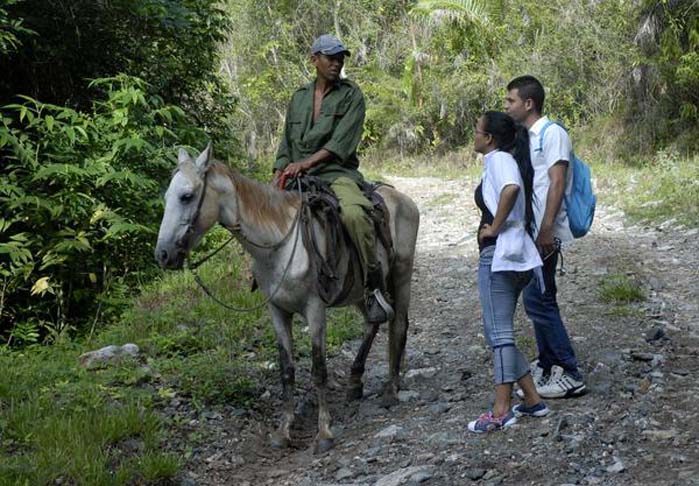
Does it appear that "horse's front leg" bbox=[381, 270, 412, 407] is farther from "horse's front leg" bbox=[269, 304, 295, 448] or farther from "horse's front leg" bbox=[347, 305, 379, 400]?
"horse's front leg" bbox=[269, 304, 295, 448]

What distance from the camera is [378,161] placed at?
29266mm

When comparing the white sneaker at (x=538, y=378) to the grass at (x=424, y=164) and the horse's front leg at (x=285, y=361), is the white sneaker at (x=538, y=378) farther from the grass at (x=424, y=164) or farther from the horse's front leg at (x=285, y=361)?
the grass at (x=424, y=164)

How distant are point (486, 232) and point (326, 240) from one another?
1.24 m

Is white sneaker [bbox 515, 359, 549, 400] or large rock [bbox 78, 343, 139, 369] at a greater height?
large rock [bbox 78, 343, 139, 369]


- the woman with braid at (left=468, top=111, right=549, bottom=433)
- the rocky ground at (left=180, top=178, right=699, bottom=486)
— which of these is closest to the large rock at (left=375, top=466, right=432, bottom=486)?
the rocky ground at (left=180, top=178, right=699, bottom=486)

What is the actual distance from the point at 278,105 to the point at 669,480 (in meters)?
29.4

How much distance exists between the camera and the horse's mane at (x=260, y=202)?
17.3 ft

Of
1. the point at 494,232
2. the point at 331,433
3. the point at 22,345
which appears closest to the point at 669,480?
the point at 494,232

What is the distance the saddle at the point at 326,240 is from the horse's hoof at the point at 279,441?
99 cm

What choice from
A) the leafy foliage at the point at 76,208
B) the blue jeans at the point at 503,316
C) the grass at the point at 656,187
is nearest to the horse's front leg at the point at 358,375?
the blue jeans at the point at 503,316

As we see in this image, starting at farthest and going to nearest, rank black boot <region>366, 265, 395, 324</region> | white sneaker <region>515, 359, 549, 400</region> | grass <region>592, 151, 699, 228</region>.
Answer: grass <region>592, 151, 699, 228</region>, black boot <region>366, 265, 395, 324</region>, white sneaker <region>515, 359, 549, 400</region>

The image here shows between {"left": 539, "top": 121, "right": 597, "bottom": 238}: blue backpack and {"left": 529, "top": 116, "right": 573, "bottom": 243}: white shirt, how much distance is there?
0.03 meters

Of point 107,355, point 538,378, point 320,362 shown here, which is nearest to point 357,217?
point 320,362

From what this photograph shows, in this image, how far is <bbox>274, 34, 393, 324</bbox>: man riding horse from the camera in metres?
5.82
